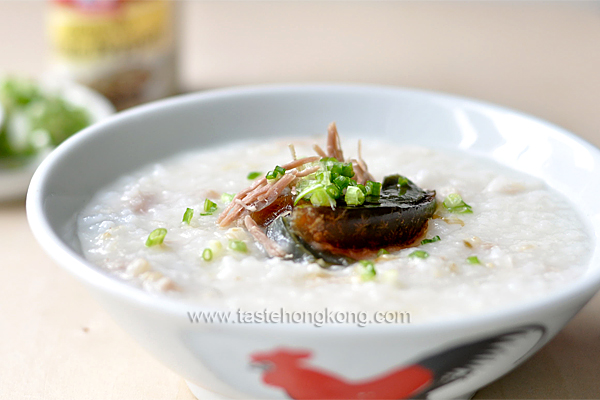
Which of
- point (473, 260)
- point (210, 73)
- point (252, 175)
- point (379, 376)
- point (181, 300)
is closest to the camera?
point (379, 376)

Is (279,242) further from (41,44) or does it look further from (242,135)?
(41,44)

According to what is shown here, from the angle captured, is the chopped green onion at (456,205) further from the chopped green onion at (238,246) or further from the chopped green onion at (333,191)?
the chopped green onion at (238,246)

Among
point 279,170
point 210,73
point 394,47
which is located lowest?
point 210,73

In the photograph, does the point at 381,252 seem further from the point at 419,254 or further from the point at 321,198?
the point at 321,198

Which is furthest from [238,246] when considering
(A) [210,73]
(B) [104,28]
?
(A) [210,73]

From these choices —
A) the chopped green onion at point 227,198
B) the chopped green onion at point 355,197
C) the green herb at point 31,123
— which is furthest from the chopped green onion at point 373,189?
the green herb at point 31,123

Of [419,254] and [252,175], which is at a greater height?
[419,254]

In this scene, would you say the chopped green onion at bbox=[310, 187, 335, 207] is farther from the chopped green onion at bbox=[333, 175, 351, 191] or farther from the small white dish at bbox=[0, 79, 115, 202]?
the small white dish at bbox=[0, 79, 115, 202]

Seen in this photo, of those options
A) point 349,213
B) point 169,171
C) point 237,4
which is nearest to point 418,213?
point 349,213

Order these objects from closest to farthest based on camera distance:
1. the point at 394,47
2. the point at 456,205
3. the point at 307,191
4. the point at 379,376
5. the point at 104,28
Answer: the point at 379,376 < the point at 307,191 < the point at 456,205 < the point at 104,28 < the point at 394,47
